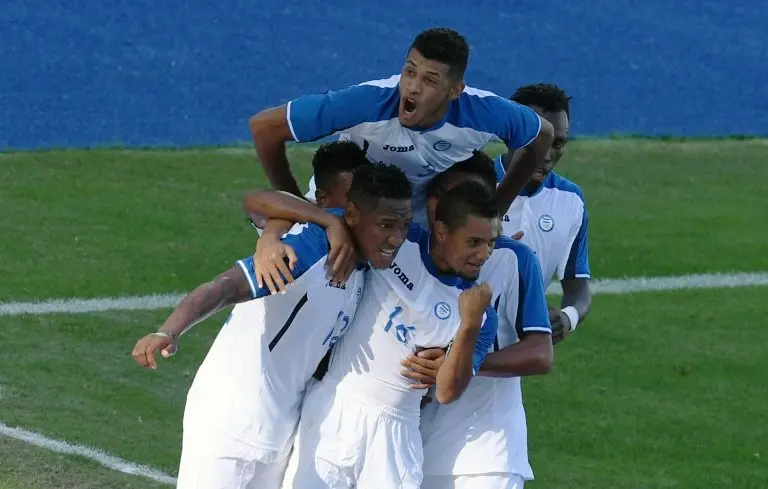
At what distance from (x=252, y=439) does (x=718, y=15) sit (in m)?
11.8

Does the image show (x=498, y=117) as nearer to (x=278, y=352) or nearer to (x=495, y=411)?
(x=495, y=411)

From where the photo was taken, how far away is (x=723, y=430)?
299 inches

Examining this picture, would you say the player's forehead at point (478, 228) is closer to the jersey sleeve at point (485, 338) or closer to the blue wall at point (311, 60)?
the jersey sleeve at point (485, 338)

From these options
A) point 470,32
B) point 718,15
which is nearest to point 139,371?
point 470,32

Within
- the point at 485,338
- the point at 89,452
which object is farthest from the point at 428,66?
the point at 89,452

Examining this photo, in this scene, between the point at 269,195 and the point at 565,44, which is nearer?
the point at 269,195

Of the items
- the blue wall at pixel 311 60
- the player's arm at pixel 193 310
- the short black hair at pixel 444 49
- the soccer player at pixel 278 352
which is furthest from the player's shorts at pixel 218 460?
the blue wall at pixel 311 60

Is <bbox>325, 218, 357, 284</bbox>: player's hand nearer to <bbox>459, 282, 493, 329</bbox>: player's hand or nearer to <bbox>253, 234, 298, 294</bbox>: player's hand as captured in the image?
<bbox>253, 234, 298, 294</bbox>: player's hand

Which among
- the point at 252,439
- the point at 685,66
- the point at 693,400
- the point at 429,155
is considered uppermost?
the point at 429,155

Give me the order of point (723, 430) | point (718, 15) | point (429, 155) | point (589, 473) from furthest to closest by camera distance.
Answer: point (718, 15) → point (723, 430) → point (589, 473) → point (429, 155)

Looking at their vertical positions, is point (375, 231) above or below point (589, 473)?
above

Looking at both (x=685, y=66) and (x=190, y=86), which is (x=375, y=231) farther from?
(x=685, y=66)

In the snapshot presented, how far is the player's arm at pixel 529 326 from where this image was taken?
187 inches

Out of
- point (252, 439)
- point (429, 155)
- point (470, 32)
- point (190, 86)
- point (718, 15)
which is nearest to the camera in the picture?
point (252, 439)
